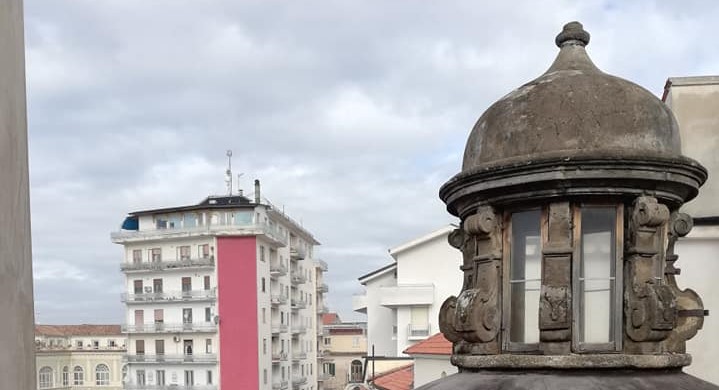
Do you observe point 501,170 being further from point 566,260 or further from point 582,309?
point 582,309

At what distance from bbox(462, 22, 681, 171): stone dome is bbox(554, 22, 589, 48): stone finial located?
1.36ft

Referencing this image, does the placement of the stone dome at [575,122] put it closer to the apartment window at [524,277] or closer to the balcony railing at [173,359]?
the apartment window at [524,277]

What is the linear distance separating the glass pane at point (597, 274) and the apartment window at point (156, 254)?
6864cm

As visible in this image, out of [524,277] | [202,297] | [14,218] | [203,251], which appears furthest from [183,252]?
[14,218]

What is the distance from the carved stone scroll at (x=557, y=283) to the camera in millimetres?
7199

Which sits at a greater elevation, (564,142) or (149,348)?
(564,142)

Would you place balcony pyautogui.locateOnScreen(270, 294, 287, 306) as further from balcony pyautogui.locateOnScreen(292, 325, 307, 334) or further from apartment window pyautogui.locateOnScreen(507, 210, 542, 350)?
apartment window pyautogui.locateOnScreen(507, 210, 542, 350)

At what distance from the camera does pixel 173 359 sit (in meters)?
68.8

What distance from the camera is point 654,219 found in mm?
7133

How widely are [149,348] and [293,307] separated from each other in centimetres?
1929

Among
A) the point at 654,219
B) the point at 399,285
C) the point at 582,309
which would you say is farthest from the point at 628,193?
the point at 399,285

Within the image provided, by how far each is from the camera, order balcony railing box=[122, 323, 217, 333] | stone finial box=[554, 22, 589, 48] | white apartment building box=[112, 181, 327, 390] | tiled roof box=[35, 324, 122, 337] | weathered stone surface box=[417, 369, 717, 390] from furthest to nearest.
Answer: tiled roof box=[35, 324, 122, 337] < white apartment building box=[112, 181, 327, 390] < balcony railing box=[122, 323, 217, 333] < stone finial box=[554, 22, 589, 48] < weathered stone surface box=[417, 369, 717, 390]

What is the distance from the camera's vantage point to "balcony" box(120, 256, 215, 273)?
6862cm

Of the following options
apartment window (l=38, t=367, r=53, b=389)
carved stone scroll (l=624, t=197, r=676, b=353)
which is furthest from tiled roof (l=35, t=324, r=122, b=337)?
carved stone scroll (l=624, t=197, r=676, b=353)
